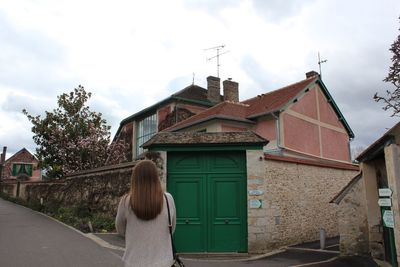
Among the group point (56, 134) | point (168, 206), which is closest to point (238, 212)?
point (168, 206)

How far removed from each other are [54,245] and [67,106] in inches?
665

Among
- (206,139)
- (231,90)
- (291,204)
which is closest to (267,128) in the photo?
(231,90)

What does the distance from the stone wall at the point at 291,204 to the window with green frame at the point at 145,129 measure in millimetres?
15329

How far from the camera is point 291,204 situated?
39.8 ft

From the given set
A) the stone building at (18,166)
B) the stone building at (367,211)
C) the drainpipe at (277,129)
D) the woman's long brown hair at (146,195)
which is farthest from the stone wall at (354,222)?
the stone building at (18,166)

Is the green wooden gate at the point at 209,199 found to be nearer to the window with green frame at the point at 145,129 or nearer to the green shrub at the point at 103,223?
the green shrub at the point at 103,223

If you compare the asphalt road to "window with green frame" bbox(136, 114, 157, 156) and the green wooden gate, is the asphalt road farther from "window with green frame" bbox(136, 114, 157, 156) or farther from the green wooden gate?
"window with green frame" bbox(136, 114, 157, 156)

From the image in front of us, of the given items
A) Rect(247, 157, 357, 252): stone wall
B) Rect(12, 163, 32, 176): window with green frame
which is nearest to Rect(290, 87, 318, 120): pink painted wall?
Rect(247, 157, 357, 252): stone wall

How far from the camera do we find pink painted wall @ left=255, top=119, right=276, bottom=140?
19.8 meters

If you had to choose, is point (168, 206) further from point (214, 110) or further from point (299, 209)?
point (214, 110)

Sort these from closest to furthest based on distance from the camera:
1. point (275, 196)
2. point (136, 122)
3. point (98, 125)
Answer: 1. point (275, 196)
2. point (98, 125)
3. point (136, 122)

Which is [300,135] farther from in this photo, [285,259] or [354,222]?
A: [285,259]

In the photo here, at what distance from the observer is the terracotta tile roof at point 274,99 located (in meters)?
20.4

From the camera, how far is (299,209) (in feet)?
41.1
